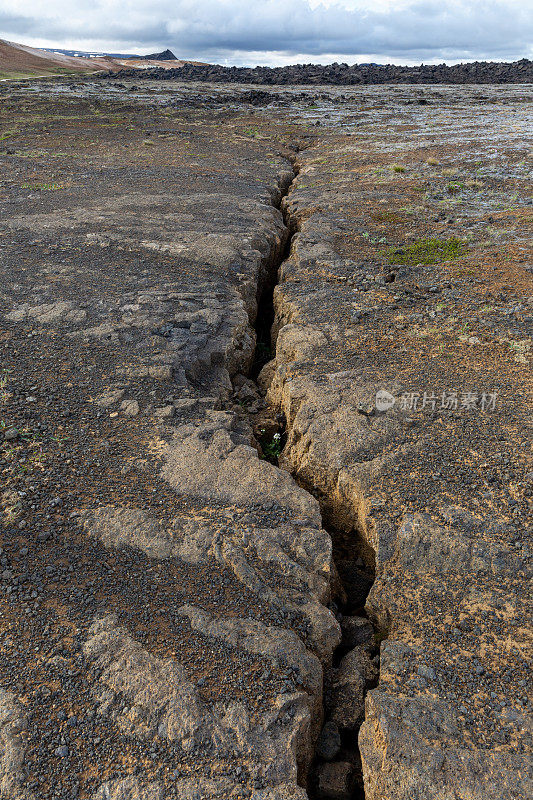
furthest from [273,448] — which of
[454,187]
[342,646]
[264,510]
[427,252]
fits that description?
[454,187]

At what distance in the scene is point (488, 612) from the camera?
10.4ft

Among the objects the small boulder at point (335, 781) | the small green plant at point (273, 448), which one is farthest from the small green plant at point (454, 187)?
the small boulder at point (335, 781)

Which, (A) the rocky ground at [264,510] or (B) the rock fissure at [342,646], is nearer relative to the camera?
(A) the rocky ground at [264,510]

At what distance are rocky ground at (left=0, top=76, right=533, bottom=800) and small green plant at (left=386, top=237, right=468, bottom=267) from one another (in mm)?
59

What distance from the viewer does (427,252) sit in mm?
7719

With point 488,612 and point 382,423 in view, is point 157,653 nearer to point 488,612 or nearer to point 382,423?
point 488,612

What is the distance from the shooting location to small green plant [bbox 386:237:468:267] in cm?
746

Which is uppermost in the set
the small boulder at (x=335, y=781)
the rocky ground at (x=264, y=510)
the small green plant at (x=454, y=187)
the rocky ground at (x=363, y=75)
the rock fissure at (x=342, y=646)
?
the rocky ground at (x=363, y=75)

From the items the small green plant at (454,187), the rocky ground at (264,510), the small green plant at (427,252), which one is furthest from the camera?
the small green plant at (454,187)

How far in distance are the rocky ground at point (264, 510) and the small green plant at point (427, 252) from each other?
0.06 meters

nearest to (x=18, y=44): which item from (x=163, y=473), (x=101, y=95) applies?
(x=101, y=95)

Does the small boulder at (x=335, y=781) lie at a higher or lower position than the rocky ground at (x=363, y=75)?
lower

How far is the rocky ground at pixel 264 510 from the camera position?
2.61 metres

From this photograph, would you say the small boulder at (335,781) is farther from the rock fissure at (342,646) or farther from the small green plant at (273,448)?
the small green plant at (273,448)
